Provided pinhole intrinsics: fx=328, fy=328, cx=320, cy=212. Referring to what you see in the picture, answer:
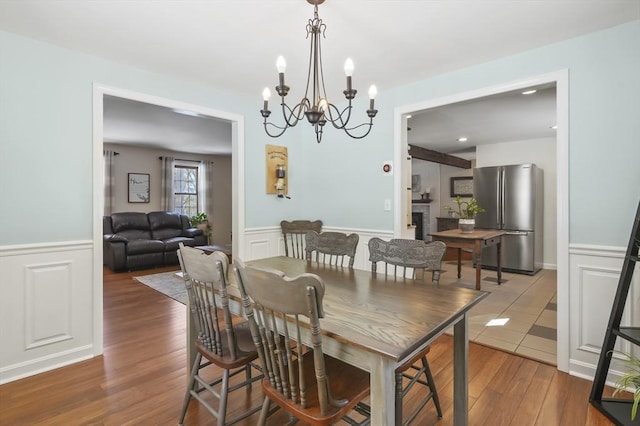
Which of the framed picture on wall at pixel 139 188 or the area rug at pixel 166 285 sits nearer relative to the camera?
the area rug at pixel 166 285

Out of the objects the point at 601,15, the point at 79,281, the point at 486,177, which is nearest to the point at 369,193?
the point at 601,15

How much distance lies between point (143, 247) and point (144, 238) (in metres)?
0.72

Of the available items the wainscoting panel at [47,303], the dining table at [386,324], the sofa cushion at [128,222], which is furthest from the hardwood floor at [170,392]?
the sofa cushion at [128,222]

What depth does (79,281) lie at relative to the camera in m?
2.54

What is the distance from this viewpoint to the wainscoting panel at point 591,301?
2154mm

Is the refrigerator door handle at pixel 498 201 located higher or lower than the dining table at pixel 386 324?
higher

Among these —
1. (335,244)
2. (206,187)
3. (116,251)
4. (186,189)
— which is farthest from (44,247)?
(206,187)

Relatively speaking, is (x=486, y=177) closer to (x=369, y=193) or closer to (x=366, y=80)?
(x=369, y=193)

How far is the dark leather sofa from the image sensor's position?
18.5 ft

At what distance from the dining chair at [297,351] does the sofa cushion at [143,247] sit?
514 centimetres

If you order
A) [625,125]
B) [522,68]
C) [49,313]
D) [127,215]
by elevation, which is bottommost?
[49,313]

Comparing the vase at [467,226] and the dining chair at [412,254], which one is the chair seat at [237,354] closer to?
the dining chair at [412,254]

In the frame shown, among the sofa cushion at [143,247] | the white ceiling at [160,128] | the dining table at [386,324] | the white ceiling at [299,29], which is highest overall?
the white ceiling at [160,128]

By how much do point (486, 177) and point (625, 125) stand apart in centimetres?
381
